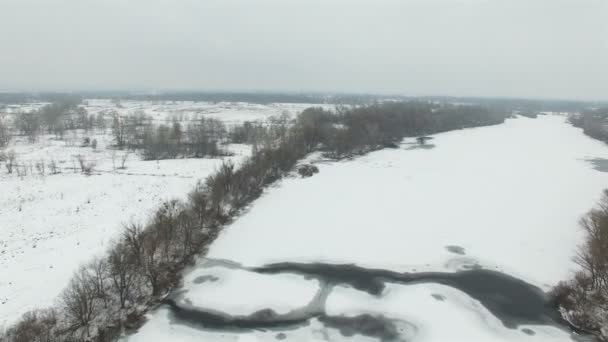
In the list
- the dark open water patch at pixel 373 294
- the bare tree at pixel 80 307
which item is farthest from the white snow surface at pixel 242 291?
the bare tree at pixel 80 307

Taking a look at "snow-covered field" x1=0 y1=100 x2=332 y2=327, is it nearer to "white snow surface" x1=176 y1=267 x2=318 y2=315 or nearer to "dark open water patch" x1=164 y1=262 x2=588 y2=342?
"white snow surface" x1=176 y1=267 x2=318 y2=315

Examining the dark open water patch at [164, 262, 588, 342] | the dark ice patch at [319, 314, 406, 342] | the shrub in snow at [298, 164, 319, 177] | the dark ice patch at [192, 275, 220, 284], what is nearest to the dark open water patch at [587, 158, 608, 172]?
the dark open water patch at [164, 262, 588, 342]

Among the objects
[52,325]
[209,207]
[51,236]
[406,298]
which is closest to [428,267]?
[406,298]

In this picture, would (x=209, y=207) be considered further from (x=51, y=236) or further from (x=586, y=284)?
(x=586, y=284)

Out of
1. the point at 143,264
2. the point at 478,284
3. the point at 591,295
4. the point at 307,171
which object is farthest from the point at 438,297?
the point at 307,171

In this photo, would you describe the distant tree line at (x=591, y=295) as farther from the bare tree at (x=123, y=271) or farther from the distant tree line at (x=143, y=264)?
the bare tree at (x=123, y=271)

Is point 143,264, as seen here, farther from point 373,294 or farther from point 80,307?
point 373,294
